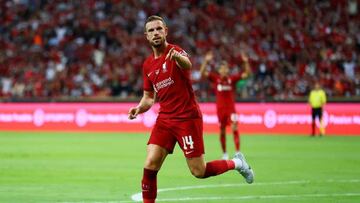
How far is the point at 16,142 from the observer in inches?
1086

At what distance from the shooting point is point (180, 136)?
10422 mm

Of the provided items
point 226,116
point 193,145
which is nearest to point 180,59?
point 193,145

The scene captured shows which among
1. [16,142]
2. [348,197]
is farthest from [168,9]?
[348,197]

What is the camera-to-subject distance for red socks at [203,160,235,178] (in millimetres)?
10752

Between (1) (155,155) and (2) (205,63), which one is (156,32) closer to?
(1) (155,155)

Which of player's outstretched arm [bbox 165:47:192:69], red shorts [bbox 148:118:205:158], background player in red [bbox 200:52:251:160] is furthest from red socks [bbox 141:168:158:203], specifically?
background player in red [bbox 200:52:251:160]

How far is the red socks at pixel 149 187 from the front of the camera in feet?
33.6

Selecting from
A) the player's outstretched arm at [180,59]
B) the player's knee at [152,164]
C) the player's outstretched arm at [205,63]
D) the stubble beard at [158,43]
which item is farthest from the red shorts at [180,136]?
the player's outstretched arm at [205,63]

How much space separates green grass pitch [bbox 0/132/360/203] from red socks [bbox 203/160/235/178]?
1.23 m

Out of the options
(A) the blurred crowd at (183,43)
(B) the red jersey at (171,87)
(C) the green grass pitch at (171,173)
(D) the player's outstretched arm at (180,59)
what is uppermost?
(A) the blurred crowd at (183,43)

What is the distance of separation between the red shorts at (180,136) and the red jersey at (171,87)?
0.09 m

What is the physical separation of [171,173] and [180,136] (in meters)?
6.88

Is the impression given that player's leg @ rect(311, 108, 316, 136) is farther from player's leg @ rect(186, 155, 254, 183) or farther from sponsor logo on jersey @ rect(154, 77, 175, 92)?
sponsor logo on jersey @ rect(154, 77, 175, 92)

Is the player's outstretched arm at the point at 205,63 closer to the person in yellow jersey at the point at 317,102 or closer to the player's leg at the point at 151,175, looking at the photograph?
the player's leg at the point at 151,175
